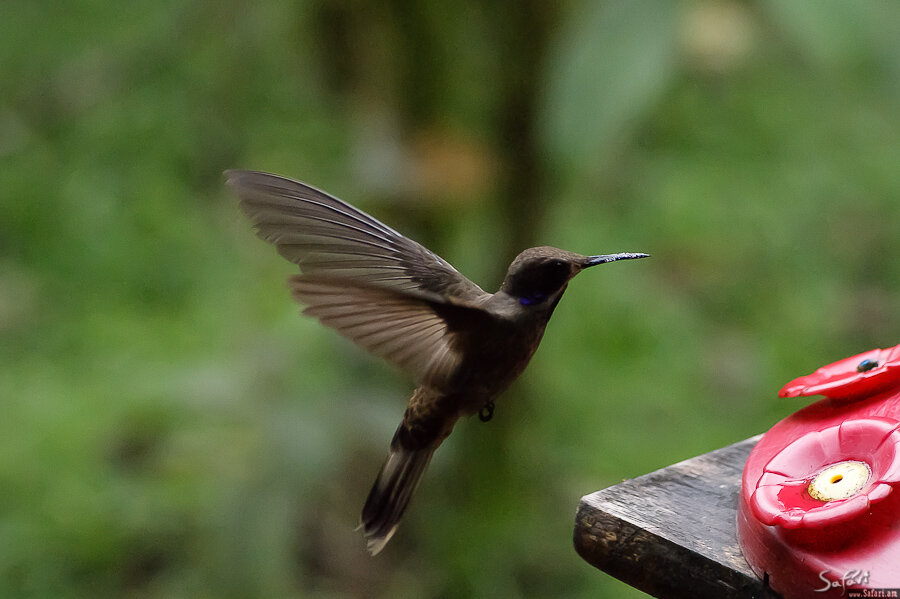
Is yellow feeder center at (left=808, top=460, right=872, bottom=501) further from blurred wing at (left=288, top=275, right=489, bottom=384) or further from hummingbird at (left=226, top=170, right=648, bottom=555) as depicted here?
blurred wing at (left=288, top=275, right=489, bottom=384)

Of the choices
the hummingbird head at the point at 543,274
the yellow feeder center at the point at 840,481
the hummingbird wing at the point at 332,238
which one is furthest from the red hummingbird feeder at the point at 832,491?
the hummingbird wing at the point at 332,238

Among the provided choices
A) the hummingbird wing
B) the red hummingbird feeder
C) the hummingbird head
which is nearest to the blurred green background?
the hummingbird head

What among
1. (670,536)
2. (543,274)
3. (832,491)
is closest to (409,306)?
(543,274)

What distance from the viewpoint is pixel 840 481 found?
131 centimetres

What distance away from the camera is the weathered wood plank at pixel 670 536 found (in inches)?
50.9

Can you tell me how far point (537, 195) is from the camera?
98.7 inches

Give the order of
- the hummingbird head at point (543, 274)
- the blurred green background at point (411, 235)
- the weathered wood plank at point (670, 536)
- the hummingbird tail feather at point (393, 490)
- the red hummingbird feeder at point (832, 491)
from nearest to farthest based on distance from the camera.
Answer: the red hummingbird feeder at point (832, 491)
the weathered wood plank at point (670, 536)
the hummingbird head at point (543, 274)
the hummingbird tail feather at point (393, 490)
the blurred green background at point (411, 235)

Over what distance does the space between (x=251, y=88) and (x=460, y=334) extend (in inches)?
150

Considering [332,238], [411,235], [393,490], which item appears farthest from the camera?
[411,235]

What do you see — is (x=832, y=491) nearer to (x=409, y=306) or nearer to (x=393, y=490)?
(x=409, y=306)

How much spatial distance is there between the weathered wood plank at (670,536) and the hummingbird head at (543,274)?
260 millimetres

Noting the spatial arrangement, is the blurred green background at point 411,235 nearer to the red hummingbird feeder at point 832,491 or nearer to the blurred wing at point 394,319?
the blurred wing at point 394,319

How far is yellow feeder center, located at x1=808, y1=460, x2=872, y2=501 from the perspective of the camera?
1279 millimetres

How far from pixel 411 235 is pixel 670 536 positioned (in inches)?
49.6
